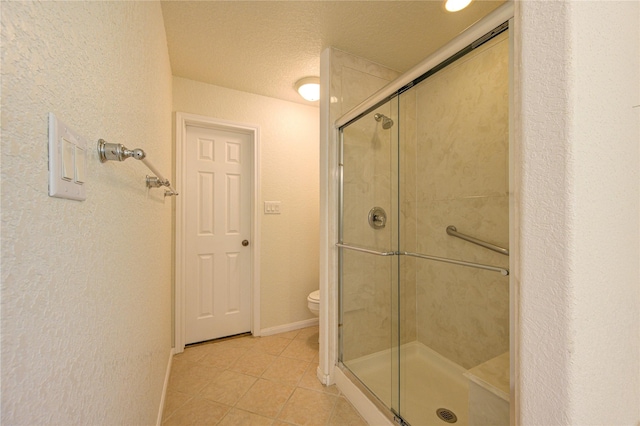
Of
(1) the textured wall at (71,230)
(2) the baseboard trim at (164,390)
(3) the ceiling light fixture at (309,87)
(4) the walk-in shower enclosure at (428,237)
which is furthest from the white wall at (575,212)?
(3) the ceiling light fixture at (309,87)

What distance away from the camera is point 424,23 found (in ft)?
5.42

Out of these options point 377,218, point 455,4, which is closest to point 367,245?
point 377,218

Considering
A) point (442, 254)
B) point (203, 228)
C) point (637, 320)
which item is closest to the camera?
point (637, 320)

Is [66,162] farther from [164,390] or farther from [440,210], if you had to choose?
[440,210]

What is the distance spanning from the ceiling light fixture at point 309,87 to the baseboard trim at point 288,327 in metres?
2.25

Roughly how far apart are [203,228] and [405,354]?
204 centimetres

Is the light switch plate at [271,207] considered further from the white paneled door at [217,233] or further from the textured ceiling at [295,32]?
the textured ceiling at [295,32]

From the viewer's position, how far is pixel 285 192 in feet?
8.82

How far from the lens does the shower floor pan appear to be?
1.44m

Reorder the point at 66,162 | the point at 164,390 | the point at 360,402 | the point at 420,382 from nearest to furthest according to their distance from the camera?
the point at 66,162, the point at 360,402, the point at 164,390, the point at 420,382

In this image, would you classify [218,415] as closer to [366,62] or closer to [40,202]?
[40,202]

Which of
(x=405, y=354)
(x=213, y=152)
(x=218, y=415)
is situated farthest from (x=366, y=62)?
(x=218, y=415)

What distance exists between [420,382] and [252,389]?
1137mm

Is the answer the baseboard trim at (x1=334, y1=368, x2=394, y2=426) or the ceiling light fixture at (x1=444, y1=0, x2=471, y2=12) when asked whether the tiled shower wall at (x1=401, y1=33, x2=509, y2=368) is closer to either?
the ceiling light fixture at (x1=444, y1=0, x2=471, y2=12)
